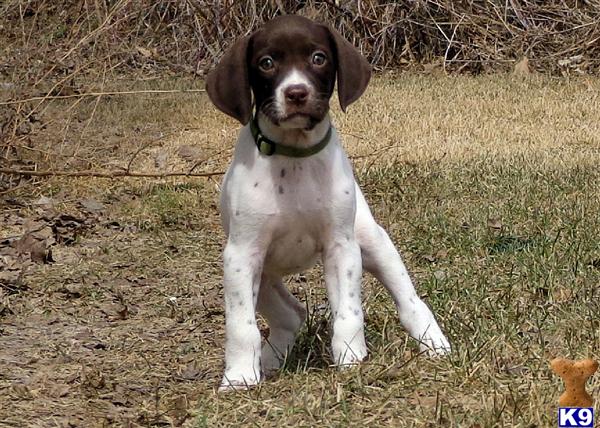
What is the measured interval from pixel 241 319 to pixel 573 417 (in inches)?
45.9

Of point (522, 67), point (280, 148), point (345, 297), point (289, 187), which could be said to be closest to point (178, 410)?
point (345, 297)

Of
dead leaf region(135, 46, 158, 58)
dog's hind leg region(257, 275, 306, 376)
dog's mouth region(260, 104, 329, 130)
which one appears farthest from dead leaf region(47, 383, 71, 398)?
dead leaf region(135, 46, 158, 58)

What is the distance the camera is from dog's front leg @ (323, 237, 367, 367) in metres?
3.83

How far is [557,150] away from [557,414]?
4500mm

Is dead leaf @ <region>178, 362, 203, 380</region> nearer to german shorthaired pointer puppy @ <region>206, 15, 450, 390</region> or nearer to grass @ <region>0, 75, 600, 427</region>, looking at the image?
grass @ <region>0, 75, 600, 427</region>

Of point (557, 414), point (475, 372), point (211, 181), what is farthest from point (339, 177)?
point (211, 181)

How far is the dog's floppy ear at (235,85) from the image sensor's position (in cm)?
397

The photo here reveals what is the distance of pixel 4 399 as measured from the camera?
3.82 meters

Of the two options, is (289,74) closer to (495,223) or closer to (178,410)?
(178,410)

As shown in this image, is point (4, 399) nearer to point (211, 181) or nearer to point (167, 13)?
point (211, 181)

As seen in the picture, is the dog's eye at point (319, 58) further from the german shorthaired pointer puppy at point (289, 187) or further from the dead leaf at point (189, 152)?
the dead leaf at point (189, 152)

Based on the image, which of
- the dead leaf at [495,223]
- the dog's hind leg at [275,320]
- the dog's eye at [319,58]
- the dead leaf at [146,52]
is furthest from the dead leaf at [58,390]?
the dead leaf at [146,52]

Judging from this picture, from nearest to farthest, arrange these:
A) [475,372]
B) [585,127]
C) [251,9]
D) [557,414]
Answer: [557,414] < [475,372] < [585,127] < [251,9]

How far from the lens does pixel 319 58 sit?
3.92 m
